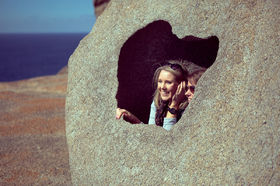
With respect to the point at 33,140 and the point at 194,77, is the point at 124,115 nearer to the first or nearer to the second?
the point at 194,77

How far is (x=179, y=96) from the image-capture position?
10.4ft

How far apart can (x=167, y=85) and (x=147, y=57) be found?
0.62 meters

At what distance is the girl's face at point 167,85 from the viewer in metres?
3.19

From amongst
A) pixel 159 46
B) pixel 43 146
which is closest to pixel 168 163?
pixel 159 46

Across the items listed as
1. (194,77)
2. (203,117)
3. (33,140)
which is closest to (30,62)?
(33,140)

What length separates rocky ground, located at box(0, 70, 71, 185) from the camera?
4389 mm

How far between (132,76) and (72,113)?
0.74 metres

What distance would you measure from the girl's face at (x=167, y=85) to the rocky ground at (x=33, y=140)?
5.86ft

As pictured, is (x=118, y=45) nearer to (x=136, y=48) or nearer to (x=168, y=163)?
(x=136, y=48)

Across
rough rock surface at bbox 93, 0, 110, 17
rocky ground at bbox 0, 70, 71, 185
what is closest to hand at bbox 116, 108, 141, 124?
rocky ground at bbox 0, 70, 71, 185

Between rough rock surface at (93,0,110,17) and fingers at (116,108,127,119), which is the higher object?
fingers at (116,108,127,119)

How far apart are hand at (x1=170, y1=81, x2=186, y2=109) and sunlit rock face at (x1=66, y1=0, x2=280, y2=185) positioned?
52 cm

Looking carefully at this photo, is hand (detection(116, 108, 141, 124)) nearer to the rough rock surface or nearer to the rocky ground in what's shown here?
the rocky ground

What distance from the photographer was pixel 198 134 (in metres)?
2.50
